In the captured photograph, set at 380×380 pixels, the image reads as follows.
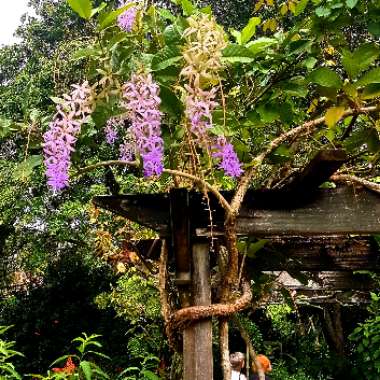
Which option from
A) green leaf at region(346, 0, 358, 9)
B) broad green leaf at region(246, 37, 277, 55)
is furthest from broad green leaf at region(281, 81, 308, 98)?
green leaf at region(346, 0, 358, 9)

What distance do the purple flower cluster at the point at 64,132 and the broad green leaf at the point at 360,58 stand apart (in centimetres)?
63

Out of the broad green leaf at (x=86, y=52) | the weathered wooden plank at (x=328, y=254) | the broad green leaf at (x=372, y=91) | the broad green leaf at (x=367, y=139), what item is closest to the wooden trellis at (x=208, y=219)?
the broad green leaf at (x=367, y=139)

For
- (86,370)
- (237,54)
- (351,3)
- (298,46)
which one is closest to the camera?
(237,54)

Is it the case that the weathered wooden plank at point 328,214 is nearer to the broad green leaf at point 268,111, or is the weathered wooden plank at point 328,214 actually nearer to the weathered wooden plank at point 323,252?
the broad green leaf at point 268,111

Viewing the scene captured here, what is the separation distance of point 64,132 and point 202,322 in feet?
2.72

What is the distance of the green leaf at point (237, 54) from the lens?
1394 millimetres

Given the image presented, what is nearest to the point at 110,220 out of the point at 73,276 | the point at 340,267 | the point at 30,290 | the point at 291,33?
the point at 73,276

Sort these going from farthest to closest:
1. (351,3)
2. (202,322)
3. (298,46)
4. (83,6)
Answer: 1. (202,322)
2. (298,46)
3. (351,3)
4. (83,6)

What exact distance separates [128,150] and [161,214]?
45 centimetres

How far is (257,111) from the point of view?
5.76 ft

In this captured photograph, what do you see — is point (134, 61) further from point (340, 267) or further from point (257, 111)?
point (340, 267)

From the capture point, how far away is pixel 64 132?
1.32 meters

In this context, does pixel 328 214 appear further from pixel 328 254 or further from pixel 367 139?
pixel 328 254

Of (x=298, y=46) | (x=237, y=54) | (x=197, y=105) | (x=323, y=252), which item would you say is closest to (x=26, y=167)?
(x=197, y=105)
